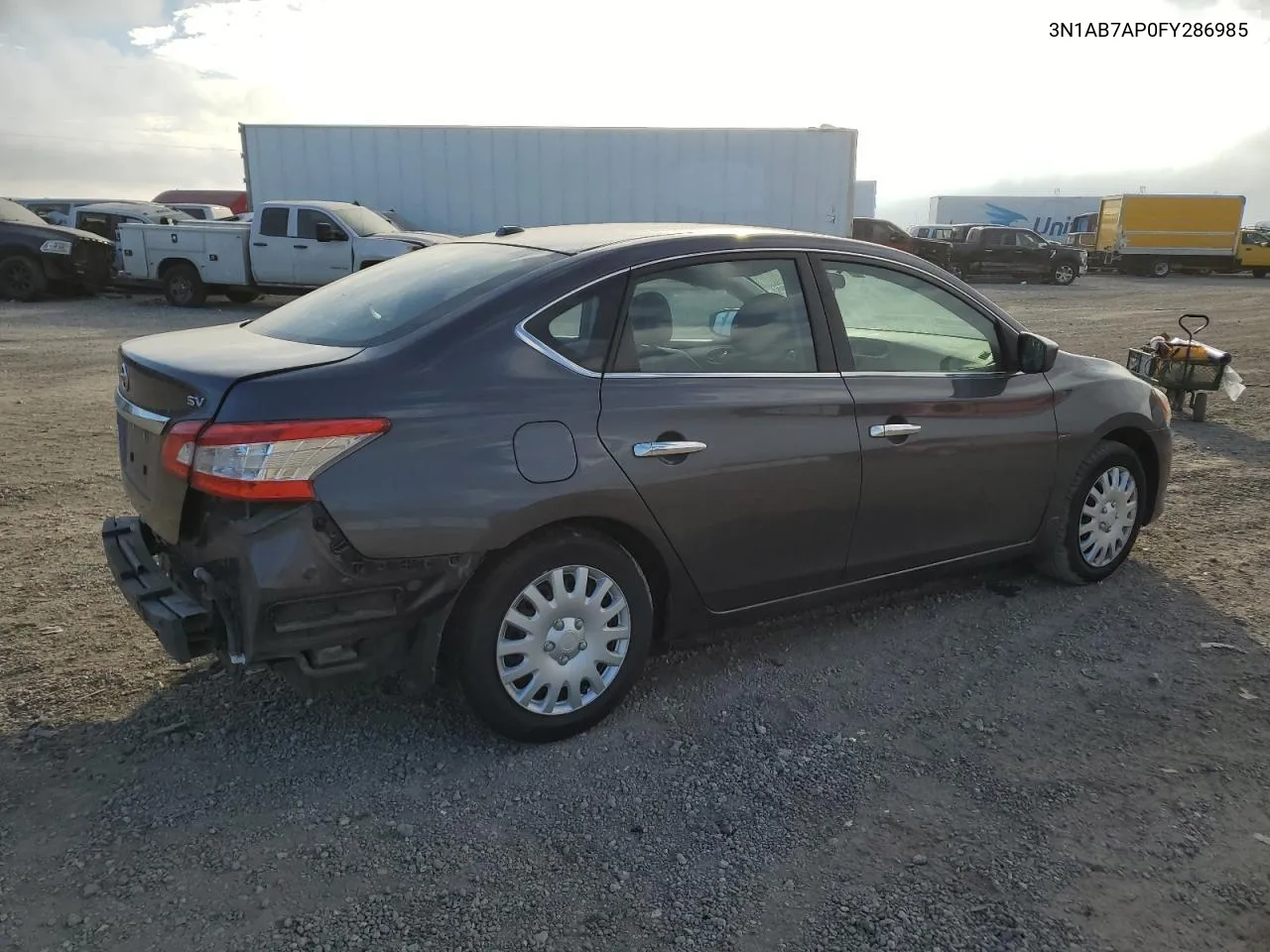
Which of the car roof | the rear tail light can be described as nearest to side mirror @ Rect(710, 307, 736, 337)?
the car roof

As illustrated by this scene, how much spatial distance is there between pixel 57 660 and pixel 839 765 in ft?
9.38

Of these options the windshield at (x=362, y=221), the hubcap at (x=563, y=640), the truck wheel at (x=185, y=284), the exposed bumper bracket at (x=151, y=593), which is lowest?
the hubcap at (x=563, y=640)

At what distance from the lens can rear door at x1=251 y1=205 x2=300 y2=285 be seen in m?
16.4

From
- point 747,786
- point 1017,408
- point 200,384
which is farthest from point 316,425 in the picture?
point 1017,408

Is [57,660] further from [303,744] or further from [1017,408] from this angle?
[1017,408]

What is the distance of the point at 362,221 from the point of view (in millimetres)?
16734

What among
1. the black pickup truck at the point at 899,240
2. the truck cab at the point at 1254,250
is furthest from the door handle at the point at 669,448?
the truck cab at the point at 1254,250

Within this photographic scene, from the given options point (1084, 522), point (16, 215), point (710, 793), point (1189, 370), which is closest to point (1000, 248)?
point (1189, 370)

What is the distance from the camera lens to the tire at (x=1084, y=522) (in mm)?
4406

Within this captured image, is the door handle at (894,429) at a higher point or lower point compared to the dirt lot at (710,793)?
higher

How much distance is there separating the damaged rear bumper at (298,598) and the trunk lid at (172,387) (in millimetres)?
154

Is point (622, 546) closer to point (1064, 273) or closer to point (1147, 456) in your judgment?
point (1147, 456)

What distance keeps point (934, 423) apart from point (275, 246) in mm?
14924

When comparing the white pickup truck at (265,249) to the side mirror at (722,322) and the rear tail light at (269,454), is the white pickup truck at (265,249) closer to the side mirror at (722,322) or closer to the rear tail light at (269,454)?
the side mirror at (722,322)
